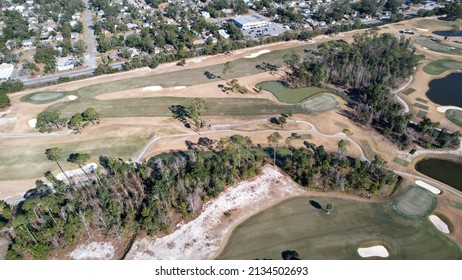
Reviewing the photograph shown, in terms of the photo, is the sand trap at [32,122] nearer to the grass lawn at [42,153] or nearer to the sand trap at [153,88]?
the grass lawn at [42,153]

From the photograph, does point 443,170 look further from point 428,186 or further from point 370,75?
point 370,75

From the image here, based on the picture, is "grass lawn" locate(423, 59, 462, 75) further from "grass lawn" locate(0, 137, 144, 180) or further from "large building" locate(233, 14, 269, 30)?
"grass lawn" locate(0, 137, 144, 180)

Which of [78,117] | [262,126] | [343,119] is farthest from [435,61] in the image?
[78,117]

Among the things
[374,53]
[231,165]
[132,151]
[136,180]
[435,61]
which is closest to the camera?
[136,180]

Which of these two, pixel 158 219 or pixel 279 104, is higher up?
pixel 279 104

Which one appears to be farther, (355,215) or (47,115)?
(47,115)

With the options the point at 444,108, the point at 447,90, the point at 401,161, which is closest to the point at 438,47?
the point at 447,90

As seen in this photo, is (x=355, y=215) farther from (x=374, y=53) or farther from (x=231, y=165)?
(x=374, y=53)

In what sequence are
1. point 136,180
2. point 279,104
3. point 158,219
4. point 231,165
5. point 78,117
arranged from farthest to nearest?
point 279,104
point 78,117
point 231,165
point 136,180
point 158,219

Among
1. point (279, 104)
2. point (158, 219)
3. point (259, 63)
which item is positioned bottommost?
point (158, 219)
